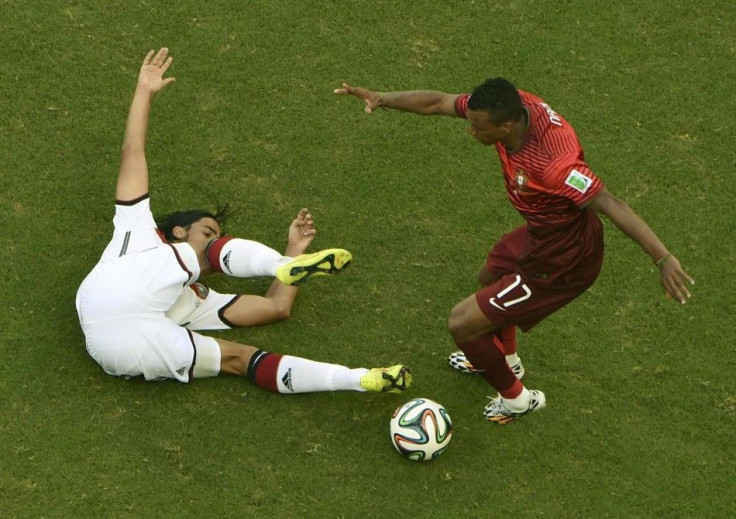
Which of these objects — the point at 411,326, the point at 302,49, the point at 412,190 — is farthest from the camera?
the point at 302,49

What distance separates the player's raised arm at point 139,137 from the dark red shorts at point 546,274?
2.34 metres

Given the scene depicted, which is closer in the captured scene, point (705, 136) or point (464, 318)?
point (464, 318)

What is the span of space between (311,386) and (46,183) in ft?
7.97

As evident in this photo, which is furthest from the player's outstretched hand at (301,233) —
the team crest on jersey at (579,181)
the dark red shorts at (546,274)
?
the team crest on jersey at (579,181)

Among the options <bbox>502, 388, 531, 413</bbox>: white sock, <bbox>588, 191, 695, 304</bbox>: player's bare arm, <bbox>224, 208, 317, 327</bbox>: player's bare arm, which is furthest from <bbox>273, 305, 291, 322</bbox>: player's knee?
<bbox>588, 191, 695, 304</bbox>: player's bare arm

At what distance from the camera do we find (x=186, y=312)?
6.83 meters

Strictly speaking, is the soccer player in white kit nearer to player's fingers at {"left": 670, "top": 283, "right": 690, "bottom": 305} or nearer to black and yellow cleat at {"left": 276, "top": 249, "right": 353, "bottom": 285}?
black and yellow cleat at {"left": 276, "top": 249, "right": 353, "bottom": 285}

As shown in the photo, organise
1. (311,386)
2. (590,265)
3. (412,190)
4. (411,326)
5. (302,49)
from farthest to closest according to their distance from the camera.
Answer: (302,49) → (412,190) → (411,326) → (311,386) → (590,265)

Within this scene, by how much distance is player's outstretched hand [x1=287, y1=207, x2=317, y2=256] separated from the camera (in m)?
7.17

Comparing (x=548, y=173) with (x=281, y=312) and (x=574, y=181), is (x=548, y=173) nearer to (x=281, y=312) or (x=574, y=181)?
(x=574, y=181)

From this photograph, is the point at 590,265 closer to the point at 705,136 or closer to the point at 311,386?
the point at 311,386

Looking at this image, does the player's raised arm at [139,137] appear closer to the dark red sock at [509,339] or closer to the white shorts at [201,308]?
the white shorts at [201,308]

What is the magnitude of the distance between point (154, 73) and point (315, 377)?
7.57 ft


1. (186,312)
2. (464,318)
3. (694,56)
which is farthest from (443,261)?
(694,56)
